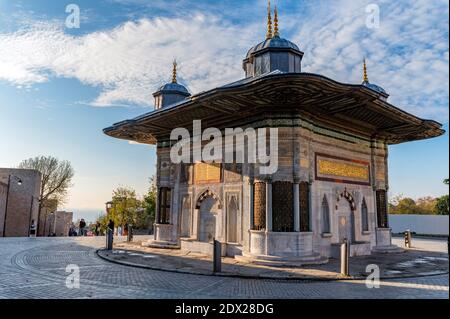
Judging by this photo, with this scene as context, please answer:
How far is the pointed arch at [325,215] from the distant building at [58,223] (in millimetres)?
31977

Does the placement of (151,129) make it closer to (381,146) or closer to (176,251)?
(176,251)

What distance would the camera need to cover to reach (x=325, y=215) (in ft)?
37.7

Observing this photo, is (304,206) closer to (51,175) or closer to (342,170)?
(342,170)

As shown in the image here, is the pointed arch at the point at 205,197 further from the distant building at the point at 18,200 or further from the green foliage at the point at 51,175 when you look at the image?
the green foliage at the point at 51,175

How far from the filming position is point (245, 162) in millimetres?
11133

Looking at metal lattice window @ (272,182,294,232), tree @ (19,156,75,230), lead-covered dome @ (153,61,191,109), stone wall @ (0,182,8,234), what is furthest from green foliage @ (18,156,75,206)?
metal lattice window @ (272,182,294,232)

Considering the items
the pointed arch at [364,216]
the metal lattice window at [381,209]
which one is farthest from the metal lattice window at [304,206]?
the metal lattice window at [381,209]

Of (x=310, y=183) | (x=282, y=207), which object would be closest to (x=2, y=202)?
(x=282, y=207)

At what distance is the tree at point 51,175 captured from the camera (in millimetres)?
35500

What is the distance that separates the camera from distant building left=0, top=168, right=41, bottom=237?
26.6 meters

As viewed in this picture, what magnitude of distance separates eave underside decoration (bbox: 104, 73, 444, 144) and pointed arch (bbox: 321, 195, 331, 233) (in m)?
2.65

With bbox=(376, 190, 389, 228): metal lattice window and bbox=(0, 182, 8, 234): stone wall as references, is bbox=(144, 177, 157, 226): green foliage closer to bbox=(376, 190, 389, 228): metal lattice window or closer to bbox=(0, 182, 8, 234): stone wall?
bbox=(0, 182, 8, 234): stone wall
